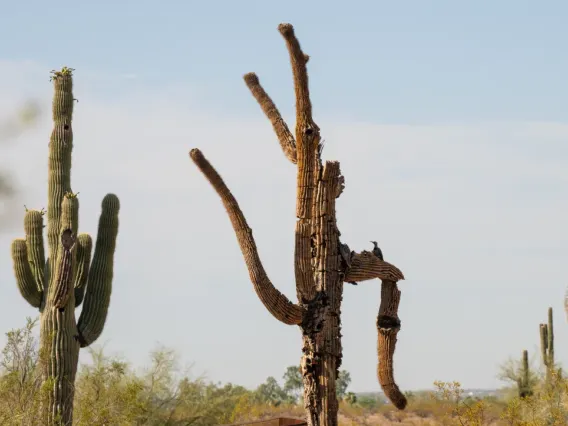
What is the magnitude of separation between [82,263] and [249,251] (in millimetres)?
6862

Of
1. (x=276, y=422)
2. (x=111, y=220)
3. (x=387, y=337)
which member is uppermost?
(x=111, y=220)

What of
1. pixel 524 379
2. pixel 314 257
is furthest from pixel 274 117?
pixel 524 379

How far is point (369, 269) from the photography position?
35.6 ft

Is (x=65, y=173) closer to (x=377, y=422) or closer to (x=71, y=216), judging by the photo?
(x=71, y=216)

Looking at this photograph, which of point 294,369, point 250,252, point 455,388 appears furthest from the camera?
point 294,369

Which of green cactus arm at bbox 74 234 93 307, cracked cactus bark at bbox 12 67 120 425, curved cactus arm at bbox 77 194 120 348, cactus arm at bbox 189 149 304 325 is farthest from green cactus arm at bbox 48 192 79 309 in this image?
cactus arm at bbox 189 149 304 325

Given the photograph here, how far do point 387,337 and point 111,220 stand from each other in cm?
644

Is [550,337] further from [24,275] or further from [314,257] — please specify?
[314,257]

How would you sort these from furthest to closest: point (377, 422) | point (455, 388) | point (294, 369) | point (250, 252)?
→ 1. point (294, 369)
2. point (377, 422)
3. point (455, 388)
4. point (250, 252)

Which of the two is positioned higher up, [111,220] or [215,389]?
[111,220]

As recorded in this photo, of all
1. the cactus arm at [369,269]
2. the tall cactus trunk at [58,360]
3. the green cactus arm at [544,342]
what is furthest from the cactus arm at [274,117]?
the green cactus arm at [544,342]

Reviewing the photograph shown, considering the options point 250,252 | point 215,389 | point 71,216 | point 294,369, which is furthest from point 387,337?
point 294,369

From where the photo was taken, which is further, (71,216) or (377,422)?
(377,422)

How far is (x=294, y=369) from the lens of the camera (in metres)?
37.1
